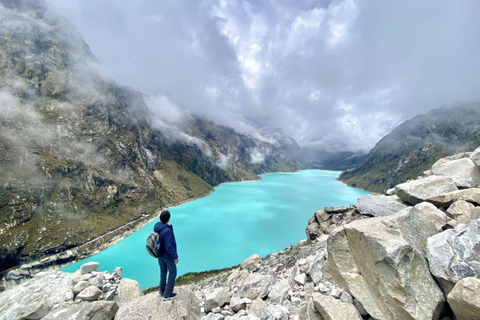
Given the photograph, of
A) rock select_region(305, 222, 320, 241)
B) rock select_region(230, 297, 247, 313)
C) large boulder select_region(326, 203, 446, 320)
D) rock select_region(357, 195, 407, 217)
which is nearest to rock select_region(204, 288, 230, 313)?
rock select_region(230, 297, 247, 313)

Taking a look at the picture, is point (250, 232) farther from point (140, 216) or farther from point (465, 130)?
point (465, 130)

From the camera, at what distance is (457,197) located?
8336 mm

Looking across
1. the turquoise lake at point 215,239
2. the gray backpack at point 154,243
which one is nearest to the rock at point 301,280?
the gray backpack at point 154,243

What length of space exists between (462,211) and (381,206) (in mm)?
4786

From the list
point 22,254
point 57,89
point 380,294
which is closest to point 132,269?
point 22,254

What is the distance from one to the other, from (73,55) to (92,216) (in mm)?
165877

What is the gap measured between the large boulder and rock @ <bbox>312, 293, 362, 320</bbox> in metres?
0.59

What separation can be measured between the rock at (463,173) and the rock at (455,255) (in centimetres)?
582

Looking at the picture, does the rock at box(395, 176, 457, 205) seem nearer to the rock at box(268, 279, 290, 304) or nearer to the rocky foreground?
the rocky foreground

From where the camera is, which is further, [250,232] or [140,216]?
[140,216]

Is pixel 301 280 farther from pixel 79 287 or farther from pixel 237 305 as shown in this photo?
pixel 79 287

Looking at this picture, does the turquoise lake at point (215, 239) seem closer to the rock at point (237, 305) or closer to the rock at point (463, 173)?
the rock at point (237, 305)

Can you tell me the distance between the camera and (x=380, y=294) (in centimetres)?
642

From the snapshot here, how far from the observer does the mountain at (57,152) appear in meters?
93.2
